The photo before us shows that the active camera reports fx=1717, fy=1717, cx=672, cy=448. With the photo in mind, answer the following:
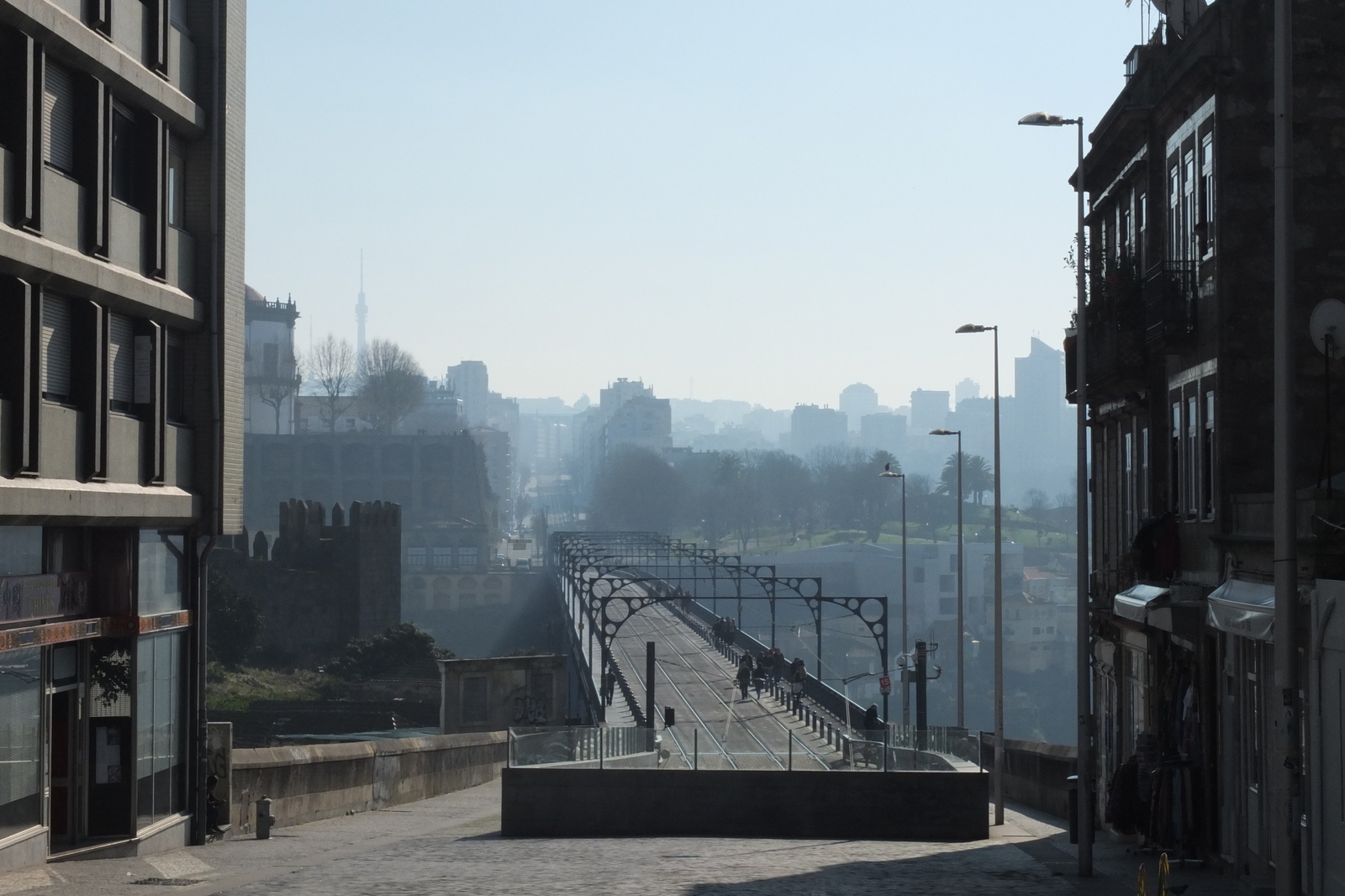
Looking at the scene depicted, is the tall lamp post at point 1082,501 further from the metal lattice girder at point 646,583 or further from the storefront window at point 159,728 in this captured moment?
the metal lattice girder at point 646,583

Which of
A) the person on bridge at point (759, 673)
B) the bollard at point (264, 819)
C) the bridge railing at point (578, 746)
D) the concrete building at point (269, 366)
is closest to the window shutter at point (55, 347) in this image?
the bollard at point (264, 819)

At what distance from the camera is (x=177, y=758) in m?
21.8

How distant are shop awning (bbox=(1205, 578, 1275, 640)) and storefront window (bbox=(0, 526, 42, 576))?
11.9 m

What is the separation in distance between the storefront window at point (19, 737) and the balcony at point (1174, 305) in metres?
12.9

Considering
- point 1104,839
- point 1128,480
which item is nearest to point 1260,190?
point 1128,480

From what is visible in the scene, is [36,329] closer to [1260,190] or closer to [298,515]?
[1260,190]

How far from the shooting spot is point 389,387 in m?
173

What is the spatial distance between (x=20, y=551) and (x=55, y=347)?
226cm

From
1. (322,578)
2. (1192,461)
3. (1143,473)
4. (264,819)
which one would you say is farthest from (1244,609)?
(322,578)

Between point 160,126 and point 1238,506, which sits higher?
point 160,126

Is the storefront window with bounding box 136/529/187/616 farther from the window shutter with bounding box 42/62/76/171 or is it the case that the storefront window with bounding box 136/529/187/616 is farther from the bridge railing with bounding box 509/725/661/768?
the bridge railing with bounding box 509/725/661/768

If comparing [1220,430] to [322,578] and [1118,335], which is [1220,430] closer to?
[1118,335]

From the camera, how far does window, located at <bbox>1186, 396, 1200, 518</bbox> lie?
66.7 ft

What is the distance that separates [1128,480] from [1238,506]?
6.80m
